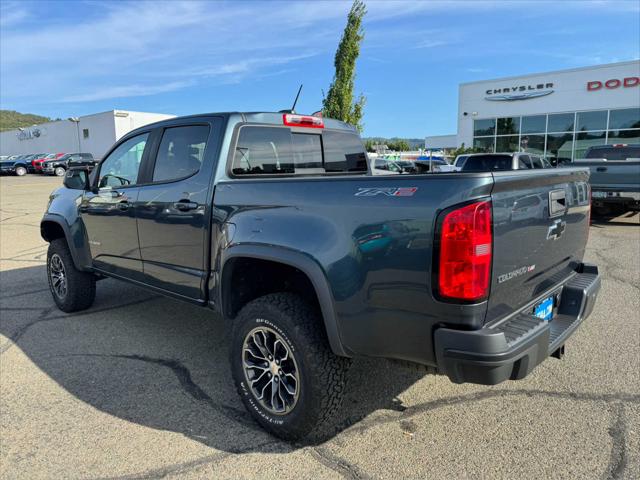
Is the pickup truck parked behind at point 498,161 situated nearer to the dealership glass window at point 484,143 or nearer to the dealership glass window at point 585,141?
the dealership glass window at point 585,141

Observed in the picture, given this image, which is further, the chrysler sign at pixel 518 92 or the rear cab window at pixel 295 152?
the chrysler sign at pixel 518 92

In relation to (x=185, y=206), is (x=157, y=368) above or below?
below

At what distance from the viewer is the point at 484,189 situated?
2.16 metres

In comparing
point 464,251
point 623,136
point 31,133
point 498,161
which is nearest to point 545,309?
point 464,251

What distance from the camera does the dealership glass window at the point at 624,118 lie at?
24.5 meters

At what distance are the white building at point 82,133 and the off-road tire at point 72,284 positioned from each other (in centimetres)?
3372

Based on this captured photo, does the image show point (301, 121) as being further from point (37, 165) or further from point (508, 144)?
point (37, 165)

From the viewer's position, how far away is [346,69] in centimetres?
1423

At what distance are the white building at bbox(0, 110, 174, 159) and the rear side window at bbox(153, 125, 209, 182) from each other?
35.2 m

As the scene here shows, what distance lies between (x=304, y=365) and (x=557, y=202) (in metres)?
1.69

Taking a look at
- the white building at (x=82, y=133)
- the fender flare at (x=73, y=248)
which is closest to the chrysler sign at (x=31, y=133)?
the white building at (x=82, y=133)

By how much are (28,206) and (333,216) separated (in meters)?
16.9

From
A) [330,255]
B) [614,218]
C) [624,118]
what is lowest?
[614,218]

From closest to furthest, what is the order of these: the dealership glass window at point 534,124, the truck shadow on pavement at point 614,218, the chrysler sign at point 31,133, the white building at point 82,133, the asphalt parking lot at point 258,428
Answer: the asphalt parking lot at point 258,428 < the truck shadow on pavement at point 614,218 < the dealership glass window at point 534,124 < the white building at point 82,133 < the chrysler sign at point 31,133
